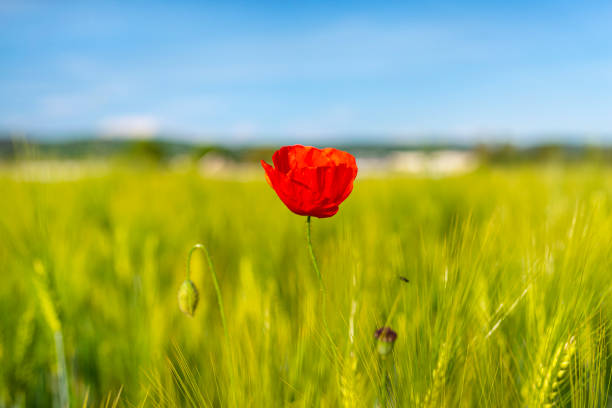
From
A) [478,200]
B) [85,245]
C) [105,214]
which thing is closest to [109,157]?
[105,214]

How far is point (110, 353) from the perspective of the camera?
795 millimetres

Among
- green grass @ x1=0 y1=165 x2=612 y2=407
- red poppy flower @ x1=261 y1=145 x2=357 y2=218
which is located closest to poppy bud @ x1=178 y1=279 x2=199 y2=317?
green grass @ x1=0 y1=165 x2=612 y2=407

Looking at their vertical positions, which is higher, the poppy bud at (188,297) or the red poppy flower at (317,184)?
the red poppy flower at (317,184)

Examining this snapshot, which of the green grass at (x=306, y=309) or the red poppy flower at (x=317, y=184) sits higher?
the red poppy flower at (x=317, y=184)

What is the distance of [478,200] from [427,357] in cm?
126

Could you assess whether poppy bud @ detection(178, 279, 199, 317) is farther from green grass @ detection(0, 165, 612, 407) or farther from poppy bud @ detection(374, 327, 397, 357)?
poppy bud @ detection(374, 327, 397, 357)

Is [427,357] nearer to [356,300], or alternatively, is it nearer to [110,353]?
[356,300]

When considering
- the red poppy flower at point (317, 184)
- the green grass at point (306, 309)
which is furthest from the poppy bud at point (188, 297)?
the red poppy flower at point (317, 184)

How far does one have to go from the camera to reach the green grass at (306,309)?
0.40 metres

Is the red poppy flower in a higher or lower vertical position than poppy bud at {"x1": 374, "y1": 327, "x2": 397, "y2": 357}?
higher

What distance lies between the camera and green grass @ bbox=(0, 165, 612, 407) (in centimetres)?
40

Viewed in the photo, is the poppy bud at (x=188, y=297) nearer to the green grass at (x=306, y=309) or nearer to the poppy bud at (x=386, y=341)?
the green grass at (x=306, y=309)

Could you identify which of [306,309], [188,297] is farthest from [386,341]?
[188,297]

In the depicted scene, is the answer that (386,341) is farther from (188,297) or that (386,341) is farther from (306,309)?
(188,297)
